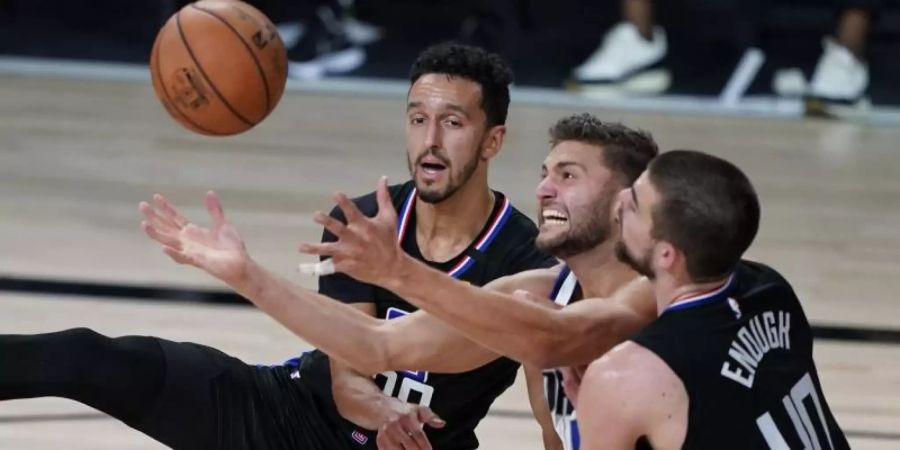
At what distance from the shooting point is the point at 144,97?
34.2ft

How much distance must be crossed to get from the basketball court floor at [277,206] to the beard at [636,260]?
1.97 meters

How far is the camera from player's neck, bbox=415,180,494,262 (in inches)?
169

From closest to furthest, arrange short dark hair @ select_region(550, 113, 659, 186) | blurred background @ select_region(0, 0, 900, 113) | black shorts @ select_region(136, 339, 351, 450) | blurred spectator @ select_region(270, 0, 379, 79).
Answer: short dark hair @ select_region(550, 113, 659, 186) < black shorts @ select_region(136, 339, 351, 450) < blurred background @ select_region(0, 0, 900, 113) < blurred spectator @ select_region(270, 0, 379, 79)

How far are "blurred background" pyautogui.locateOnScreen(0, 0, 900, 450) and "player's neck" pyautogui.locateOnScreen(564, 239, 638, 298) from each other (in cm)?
153

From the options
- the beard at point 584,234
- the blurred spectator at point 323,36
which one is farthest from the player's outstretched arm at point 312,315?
the blurred spectator at point 323,36

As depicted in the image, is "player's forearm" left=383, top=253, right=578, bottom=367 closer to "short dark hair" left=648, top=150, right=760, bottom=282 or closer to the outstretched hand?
the outstretched hand

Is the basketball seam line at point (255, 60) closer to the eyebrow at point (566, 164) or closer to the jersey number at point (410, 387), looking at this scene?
the jersey number at point (410, 387)

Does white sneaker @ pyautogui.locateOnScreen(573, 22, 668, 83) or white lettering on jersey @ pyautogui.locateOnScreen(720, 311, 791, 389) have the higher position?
white lettering on jersey @ pyautogui.locateOnScreen(720, 311, 791, 389)

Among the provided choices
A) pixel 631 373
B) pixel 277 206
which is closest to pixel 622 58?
pixel 277 206

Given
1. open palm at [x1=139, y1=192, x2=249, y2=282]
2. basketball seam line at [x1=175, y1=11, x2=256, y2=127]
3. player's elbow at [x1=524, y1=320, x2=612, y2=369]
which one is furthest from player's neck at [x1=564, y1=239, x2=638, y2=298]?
basketball seam line at [x1=175, y1=11, x2=256, y2=127]

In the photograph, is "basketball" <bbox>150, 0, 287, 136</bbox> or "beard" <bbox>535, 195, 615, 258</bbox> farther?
"basketball" <bbox>150, 0, 287, 136</bbox>

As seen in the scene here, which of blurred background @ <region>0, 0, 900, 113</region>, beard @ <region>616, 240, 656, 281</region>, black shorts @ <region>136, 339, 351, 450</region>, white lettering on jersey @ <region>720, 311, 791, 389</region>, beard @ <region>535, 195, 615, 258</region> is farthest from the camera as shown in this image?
blurred background @ <region>0, 0, 900, 113</region>

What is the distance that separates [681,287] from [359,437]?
4.28ft

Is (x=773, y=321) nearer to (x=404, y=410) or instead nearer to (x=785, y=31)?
(x=404, y=410)
